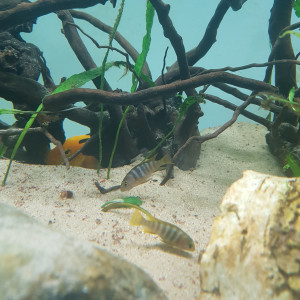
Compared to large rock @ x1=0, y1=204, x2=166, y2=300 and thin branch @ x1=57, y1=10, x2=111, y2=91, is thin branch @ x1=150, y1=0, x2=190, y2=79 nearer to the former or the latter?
thin branch @ x1=57, y1=10, x2=111, y2=91

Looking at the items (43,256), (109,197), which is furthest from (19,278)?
(109,197)

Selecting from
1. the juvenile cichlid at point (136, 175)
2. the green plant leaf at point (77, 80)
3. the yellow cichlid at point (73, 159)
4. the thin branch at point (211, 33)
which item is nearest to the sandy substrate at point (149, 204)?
the juvenile cichlid at point (136, 175)

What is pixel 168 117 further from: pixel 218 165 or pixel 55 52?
pixel 55 52

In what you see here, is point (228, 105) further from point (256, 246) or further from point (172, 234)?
point (256, 246)

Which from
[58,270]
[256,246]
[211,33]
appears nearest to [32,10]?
[211,33]

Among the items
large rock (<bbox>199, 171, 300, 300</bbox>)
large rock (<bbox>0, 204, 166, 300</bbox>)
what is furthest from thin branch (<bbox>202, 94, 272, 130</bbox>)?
large rock (<bbox>0, 204, 166, 300</bbox>)
